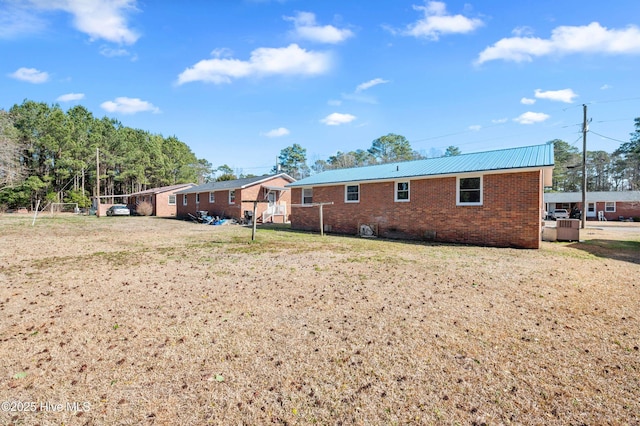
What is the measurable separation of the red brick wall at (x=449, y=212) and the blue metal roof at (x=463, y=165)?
40 cm

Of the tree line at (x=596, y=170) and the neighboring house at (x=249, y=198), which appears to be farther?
the tree line at (x=596, y=170)

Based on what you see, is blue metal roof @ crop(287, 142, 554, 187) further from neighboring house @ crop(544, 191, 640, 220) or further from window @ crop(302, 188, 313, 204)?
neighboring house @ crop(544, 191, 640, 220)

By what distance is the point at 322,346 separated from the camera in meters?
3.66

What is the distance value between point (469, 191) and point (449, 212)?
1.17 metres

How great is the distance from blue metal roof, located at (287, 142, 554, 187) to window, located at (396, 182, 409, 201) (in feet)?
1.60

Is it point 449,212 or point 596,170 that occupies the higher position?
point 596,170

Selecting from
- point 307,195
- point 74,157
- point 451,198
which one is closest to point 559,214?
point 451,198

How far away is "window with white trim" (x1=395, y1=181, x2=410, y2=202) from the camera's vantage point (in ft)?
48.7

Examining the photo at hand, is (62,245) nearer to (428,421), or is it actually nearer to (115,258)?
(115,258)

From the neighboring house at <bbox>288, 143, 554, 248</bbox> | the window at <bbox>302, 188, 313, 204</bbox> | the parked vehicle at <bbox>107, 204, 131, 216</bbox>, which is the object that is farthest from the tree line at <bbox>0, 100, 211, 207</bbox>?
the neighboring house at <bbox>288, 143, 554, 248</bbox>

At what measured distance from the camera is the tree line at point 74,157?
3929 cm

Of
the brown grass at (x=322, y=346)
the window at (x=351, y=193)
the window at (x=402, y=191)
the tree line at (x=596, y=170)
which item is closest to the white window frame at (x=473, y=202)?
the window at (x=402, y=191)

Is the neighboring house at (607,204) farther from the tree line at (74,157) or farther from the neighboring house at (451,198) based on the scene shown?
the tree line at (74,157)

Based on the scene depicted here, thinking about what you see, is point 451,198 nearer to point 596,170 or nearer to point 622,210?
point 622,210
